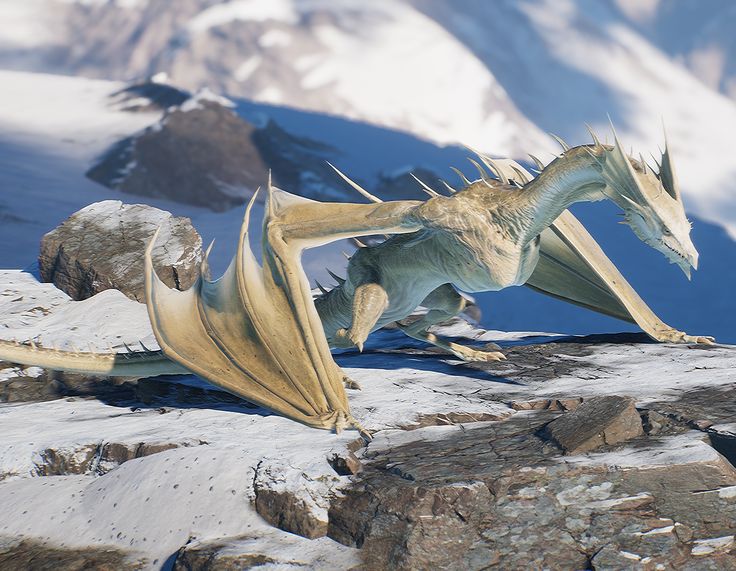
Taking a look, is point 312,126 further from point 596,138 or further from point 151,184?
point 596,138

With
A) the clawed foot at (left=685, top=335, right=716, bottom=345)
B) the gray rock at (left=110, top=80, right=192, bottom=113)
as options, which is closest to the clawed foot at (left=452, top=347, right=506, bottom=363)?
the clawed foot at (left=685, top=335, right=716, bottom=345)

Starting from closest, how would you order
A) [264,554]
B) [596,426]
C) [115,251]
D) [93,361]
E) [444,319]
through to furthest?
[264,554], [596,426], [93,361], [444,319], [115,251]

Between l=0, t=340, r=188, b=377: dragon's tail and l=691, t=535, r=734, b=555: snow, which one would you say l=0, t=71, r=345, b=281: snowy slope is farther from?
l=691, t=535, r=734, b=555: snow

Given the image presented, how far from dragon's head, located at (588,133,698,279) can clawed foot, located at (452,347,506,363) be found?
5.14 feet

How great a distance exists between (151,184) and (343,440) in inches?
330

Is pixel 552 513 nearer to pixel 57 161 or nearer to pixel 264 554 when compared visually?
pixel 264 554

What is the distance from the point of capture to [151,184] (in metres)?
11.7

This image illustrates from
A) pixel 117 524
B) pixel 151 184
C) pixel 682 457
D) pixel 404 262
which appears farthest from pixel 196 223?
pixel 682 457

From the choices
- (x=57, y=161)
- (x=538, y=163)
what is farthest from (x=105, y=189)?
(x=538, y=163)

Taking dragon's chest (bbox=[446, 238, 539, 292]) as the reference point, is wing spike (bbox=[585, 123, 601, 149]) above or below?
above

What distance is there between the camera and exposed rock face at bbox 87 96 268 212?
11781 mm

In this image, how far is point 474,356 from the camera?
5.30 m

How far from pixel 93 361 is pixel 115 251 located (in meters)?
2.05

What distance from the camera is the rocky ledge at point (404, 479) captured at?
130 inches
